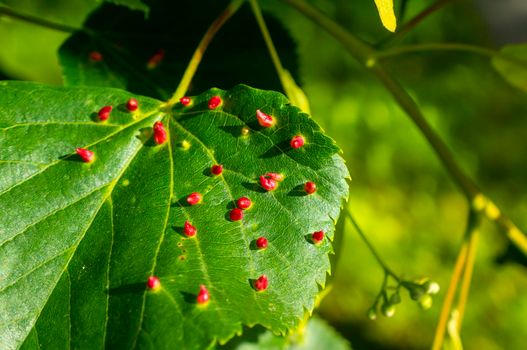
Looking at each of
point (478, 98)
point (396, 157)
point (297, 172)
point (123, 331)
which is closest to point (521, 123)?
point (478, 98)

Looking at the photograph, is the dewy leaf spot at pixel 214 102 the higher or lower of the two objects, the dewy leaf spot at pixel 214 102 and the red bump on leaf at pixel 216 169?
the higher

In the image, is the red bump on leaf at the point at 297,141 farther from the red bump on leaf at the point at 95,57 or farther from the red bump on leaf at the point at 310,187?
the red bump on leaf at the point at 95,57

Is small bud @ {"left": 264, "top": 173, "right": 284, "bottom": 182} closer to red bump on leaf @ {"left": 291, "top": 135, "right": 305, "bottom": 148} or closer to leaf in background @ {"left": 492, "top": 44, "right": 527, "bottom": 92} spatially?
red bump on leaf @ {"left": 291, "top": 135, "right": 305, "bottom": 148}

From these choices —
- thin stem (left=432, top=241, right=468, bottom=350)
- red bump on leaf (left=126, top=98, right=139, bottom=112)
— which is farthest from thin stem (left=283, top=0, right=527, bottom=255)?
red bump on leaf (left=126, top=98, right=139, bottom=112)

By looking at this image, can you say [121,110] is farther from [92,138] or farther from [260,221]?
[260,221]

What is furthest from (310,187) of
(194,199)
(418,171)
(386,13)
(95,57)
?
(418,171)

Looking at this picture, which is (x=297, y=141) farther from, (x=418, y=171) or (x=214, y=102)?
(x=418, y=171)

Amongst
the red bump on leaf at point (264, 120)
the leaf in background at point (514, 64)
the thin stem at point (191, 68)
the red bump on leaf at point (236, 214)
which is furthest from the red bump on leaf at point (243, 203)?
the leaf in background at point (514, 64)

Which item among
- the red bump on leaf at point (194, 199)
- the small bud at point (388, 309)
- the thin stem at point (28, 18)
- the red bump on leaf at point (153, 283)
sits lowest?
the red bump on leaf at point (153, 283)
